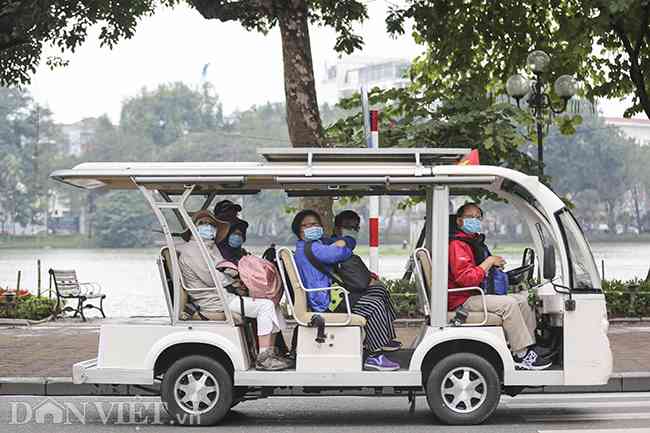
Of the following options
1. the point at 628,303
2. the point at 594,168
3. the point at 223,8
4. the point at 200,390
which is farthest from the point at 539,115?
the point at 594,168

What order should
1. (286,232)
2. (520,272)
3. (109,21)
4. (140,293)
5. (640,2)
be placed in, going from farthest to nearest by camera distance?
(286,232) → (140,293) → (109,21) → (640,2) → (520,272)

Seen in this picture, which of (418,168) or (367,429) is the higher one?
(418,168)

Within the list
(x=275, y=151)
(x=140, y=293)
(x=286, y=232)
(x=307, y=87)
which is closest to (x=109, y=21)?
(x=307, y=87)

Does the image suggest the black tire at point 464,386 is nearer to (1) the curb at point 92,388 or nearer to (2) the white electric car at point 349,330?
(2) the white electric car at point 349,330

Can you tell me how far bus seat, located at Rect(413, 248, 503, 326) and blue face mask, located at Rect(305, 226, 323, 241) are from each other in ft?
2.79

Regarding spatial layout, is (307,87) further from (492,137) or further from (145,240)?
(145,240)

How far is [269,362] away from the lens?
10.1m

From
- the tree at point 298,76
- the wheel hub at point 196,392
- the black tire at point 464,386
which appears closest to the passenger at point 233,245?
the wheel hub at point 196,392

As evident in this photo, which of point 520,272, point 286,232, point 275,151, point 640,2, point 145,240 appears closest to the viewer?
point 275,151

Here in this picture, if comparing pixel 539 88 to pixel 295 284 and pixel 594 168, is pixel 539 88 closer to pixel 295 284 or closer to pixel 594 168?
pixel 295 284

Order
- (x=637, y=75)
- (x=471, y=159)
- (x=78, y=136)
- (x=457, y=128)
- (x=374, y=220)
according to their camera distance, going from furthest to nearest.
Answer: (x=78, y=136), (x=637, y=75), (x=457, y=128), (x=374, y=220), (x=471, y=159)

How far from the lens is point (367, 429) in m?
10.0

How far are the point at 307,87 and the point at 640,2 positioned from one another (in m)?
5.75

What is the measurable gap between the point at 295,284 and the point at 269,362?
2.27ft
